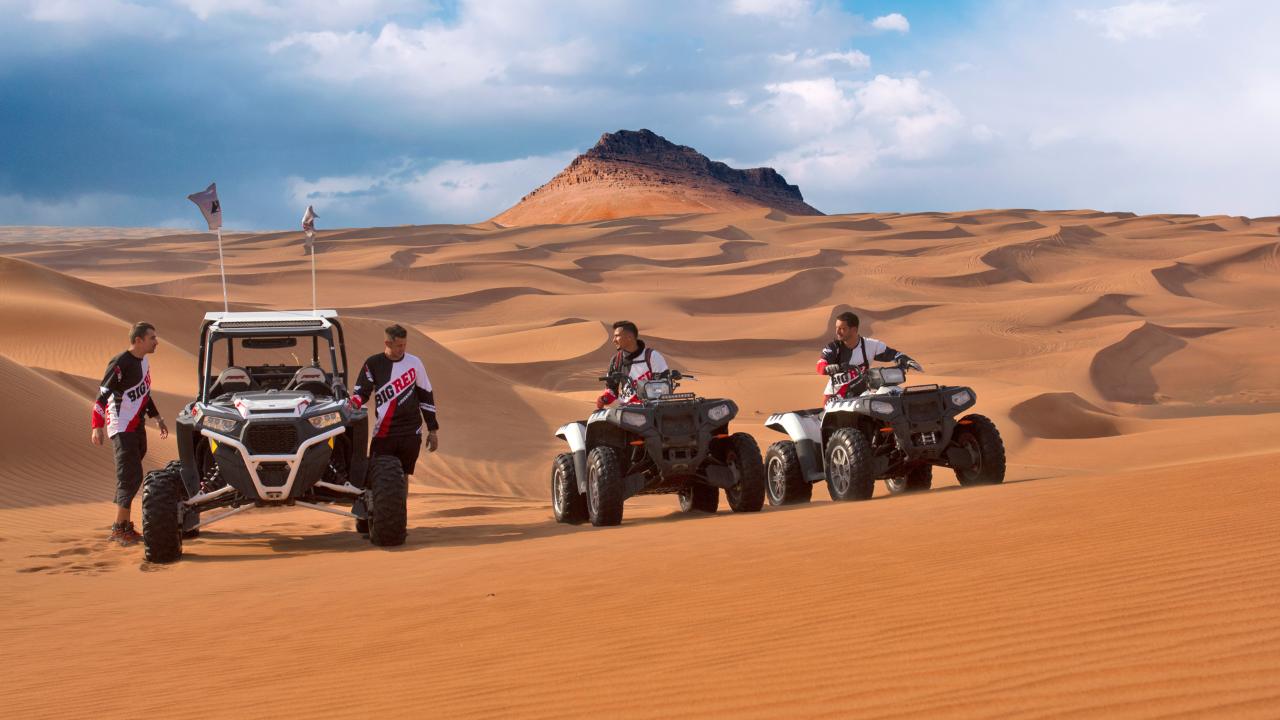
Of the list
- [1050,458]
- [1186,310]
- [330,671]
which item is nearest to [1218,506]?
[330,671]

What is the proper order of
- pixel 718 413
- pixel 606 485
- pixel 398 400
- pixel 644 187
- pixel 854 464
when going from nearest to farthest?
pixel 398 400 < pixel 606 485 < pixel 718 413 < pixel 854 464 < pixel 644 187

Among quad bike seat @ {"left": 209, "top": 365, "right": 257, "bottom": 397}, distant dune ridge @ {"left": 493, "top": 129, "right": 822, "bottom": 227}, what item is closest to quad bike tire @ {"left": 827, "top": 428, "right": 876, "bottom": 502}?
quad bike seat @ {"left": 209, "top": 365, "right": 257, "bottom": 397}

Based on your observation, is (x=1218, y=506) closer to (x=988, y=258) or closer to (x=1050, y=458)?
(x=1050, y=458)

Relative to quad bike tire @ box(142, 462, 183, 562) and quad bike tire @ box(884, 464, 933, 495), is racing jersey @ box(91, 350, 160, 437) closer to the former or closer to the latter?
quad bike tire @ box(142, 462, 183, 562)

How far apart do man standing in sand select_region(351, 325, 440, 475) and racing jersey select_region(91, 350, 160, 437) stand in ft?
5.84

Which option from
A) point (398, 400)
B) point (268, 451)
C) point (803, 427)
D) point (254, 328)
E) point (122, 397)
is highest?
point (254, 328)

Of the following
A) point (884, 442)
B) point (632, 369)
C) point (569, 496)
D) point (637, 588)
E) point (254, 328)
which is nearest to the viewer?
point (637, 588)

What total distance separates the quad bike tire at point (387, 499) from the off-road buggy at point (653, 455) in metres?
1.57

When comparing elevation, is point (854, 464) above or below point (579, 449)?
below

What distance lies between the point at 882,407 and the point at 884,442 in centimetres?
63

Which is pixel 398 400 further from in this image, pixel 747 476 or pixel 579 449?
pixel 747 476

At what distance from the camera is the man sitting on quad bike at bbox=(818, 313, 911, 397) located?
1057 centimetres

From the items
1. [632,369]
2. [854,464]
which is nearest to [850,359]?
[854,464]

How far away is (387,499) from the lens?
9125 mm
